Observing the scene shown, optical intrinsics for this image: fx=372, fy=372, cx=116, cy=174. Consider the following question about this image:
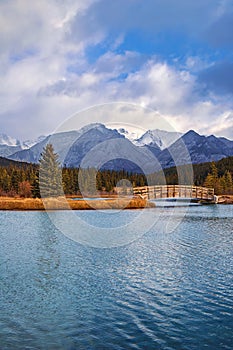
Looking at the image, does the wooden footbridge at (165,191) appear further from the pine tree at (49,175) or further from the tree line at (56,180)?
the tree line at (56,180)

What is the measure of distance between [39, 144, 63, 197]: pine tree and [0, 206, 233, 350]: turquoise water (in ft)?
179

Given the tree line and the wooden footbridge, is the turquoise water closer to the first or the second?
the wooden footbridge

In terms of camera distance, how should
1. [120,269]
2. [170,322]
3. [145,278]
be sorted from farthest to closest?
1. [120,269]
2. [145,278]
3. [170,322]

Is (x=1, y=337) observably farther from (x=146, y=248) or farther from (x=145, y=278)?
(x=146, y=248)

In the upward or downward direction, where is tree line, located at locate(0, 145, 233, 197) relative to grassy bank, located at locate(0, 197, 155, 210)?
upward

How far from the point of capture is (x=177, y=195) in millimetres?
87688

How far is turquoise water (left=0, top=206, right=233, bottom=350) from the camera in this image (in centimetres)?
1325

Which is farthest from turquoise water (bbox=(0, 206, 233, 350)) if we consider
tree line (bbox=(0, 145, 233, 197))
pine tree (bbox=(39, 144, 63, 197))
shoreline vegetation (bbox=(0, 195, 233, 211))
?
tree line (bbox=(0, 145, 233, 197))

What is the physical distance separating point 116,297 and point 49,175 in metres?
70.6

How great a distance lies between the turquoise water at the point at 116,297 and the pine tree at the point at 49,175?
179 ft

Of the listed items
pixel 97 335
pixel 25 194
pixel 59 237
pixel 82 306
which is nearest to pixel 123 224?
pixel 59 237

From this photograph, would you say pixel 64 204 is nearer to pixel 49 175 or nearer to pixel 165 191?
pixel 49 175

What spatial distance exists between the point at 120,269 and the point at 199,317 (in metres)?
8.55

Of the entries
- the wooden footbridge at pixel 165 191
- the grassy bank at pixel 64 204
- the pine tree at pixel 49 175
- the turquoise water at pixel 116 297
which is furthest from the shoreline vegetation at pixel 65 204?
the turquoise water at pixel 116 297
